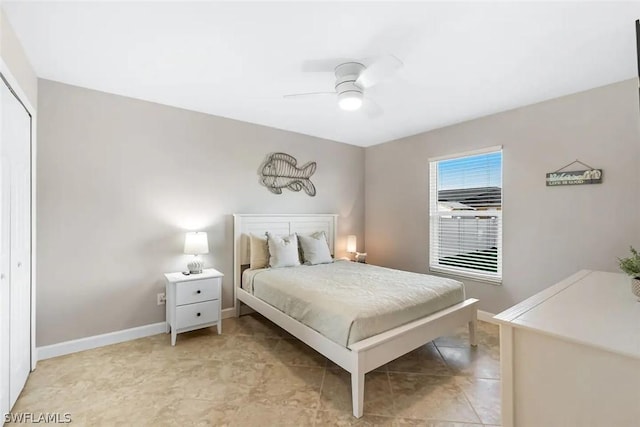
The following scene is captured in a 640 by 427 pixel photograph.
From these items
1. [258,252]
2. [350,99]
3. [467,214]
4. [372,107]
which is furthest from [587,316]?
[258,252]

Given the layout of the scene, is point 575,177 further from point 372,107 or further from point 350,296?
point 350,296

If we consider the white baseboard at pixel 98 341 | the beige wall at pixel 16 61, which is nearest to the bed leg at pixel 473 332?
the white baseboard at pixel 98 341

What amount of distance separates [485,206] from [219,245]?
3293mm

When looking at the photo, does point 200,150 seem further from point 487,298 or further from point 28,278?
point 487,298

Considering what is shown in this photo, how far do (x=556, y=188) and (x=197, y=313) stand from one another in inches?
152

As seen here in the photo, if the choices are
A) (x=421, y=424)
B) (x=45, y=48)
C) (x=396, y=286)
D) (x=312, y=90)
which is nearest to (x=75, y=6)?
(x=45, y=48)

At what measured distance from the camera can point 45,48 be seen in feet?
6.81

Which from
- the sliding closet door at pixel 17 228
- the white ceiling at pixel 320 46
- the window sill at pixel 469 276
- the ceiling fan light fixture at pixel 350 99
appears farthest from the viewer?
the window sill at pixel 469 276

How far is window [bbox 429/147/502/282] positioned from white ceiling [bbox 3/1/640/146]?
2.81 feet

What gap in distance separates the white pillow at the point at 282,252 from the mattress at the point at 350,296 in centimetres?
12

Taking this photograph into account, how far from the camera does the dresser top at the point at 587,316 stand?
1.08m

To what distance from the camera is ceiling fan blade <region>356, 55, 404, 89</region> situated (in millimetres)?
1816

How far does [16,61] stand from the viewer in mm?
1931

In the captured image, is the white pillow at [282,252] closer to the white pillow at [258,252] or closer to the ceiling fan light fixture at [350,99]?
the white pillow at [258,252]
